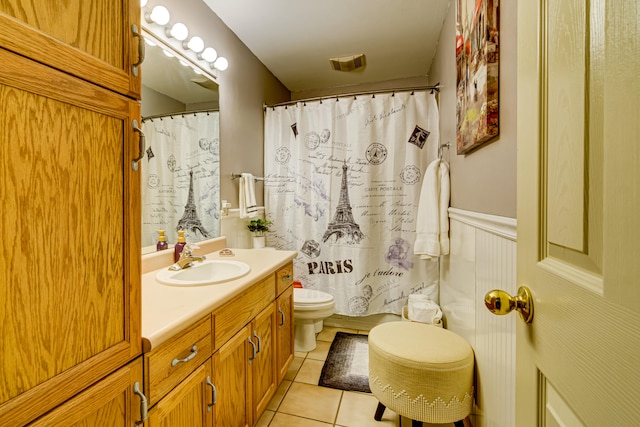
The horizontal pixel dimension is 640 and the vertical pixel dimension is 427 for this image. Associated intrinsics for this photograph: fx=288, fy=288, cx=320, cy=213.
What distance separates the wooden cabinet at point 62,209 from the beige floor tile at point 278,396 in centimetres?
112

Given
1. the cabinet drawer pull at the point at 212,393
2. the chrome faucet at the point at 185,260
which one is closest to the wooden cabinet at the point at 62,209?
the cabinet drawer pull at the point at 212,393

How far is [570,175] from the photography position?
0.42 metres

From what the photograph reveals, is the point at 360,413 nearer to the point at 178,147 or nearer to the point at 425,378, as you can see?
the point at 425,378

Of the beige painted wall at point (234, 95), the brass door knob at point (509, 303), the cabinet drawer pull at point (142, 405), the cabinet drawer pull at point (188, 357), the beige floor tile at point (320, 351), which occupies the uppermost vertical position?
the beige painted wall at point (234, 95)

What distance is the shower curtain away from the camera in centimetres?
234

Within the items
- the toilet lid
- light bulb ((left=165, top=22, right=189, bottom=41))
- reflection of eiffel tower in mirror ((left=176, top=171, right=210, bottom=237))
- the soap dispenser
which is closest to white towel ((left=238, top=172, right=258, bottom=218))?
reflection of eiffel tower in mirror ((left=176, top=171, right=210, bottom=237))

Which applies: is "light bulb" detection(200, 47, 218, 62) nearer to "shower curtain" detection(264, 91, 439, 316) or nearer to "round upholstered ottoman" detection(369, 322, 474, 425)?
"shower curtain" detection(264, 91, 439, 316)

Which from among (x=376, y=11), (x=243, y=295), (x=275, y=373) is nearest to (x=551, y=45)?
(x=243, y=295)

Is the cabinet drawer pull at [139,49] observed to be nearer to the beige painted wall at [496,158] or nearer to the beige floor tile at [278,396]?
the beige painted wall at [496,158]

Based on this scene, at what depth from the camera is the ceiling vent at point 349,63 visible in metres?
2.57

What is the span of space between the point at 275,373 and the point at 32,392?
48.0 inches

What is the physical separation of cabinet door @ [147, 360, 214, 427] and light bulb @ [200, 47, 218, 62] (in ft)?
5.92

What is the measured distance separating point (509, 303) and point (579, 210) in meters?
0.23

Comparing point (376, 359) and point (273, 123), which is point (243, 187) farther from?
point (376, 359)
